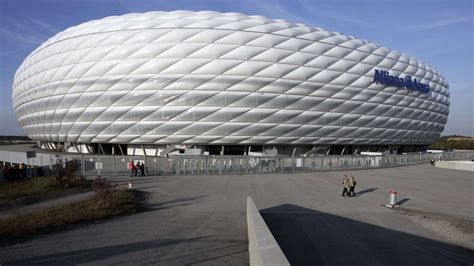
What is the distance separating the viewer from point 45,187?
1527 cm

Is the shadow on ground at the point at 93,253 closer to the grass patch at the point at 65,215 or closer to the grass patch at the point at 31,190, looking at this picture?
the grass patch at the point at 65,215

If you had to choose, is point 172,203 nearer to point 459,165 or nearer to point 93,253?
point 93,253

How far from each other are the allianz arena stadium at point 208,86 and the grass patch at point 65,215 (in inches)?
826

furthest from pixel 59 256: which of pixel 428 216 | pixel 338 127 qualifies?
pixel 338 127

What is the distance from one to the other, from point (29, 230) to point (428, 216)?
1019cm

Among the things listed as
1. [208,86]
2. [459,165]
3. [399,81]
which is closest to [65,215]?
[208,86]

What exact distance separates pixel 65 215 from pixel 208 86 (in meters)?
24.3

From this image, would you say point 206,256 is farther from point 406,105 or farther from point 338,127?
point 406,105

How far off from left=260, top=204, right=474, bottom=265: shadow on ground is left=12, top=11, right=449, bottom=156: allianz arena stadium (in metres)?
23.7

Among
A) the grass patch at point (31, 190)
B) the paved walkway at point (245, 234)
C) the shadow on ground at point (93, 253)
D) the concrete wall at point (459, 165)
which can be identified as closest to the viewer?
the shadow on ground at point (93, 253)

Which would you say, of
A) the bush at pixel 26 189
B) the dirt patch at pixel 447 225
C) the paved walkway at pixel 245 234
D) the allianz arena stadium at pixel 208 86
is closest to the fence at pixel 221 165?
the bush at pixel 26 189

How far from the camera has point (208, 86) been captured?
33.0 m

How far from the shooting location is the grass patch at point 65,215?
8.15 metres

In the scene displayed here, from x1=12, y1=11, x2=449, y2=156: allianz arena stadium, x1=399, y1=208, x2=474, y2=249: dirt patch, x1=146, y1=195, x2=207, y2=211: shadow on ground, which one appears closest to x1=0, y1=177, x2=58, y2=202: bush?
x1=146, y1=195, x2=207, y2=211: shadow on ground
